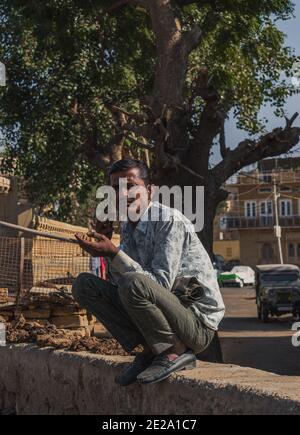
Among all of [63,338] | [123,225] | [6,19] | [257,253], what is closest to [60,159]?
[6,19]

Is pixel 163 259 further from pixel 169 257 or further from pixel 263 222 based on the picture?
pixel 263 222

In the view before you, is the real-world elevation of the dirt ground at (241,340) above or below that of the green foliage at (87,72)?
below

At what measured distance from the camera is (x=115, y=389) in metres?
4.73

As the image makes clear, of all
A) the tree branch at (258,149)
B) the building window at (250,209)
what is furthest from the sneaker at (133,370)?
the building window at (250,209)

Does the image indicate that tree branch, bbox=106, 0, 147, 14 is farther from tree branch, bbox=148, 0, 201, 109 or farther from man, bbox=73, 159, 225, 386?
man, bbox=73, 159, 225, 386

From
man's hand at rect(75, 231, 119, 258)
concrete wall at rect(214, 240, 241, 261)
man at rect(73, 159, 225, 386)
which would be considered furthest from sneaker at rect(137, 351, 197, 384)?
concrete wall at rect(214, 240, 241, 261)

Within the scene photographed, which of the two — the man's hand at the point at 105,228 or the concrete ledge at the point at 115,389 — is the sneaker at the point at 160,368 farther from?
the man's hand at the point at 105,228

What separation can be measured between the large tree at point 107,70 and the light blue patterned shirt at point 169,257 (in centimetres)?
808

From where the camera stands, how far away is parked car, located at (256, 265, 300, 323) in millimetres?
26297

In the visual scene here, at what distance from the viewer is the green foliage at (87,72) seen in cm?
1639

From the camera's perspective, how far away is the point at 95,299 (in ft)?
14.5

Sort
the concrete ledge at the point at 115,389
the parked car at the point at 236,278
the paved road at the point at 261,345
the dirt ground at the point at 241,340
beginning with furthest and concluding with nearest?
1. the parked car at the point at 236,278
2. the paved road at the point at 261,345
3. the dirt ground at the point at 241,340
4. the concrete ledge at the point at 115,389

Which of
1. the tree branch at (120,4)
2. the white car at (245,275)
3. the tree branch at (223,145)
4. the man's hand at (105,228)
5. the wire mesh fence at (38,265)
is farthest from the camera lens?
the white car at (245,275)

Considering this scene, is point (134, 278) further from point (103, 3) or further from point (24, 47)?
point (24, 47)
